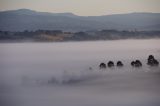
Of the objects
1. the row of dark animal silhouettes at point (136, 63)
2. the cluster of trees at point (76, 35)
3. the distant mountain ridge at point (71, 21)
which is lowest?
the row of dark animal silhouettes at point (136, 63)

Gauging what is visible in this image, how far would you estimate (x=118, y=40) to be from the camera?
6.26 feet

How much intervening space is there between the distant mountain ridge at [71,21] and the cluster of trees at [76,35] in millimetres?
25

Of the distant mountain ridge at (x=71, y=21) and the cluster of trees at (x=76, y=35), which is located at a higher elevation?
the distant mountain ridge at (x=71, y=21)

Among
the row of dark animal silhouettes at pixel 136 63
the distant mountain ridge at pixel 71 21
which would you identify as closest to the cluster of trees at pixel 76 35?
the distant mountain ridge at pixel 71 21

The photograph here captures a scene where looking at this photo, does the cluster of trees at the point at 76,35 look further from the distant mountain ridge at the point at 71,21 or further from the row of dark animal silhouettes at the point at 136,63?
the row of dark animal silhouettes at the point at 136,63

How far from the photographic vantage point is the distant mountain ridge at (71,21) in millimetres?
1847

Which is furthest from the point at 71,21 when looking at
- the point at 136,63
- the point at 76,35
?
the point at 136,63

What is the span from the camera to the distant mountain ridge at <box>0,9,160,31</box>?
185 cm

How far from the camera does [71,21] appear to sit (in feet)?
6.11

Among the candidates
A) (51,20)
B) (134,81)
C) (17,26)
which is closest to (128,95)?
(134,81)

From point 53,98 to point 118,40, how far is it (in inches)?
21.5

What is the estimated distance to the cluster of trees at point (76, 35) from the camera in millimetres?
1867

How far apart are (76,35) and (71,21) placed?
0.31 ft

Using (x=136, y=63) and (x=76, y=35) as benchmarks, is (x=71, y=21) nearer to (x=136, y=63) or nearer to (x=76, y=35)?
(x=76, y=35)
